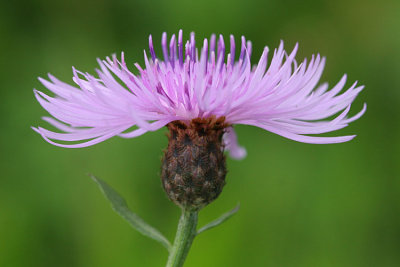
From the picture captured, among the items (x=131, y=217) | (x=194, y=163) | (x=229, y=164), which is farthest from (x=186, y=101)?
(x=229, y=164)

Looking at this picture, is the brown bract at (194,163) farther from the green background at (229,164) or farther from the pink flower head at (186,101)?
the green background at (229,164)

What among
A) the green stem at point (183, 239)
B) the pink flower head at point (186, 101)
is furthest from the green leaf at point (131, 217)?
the pink flower head at point (186, 101)

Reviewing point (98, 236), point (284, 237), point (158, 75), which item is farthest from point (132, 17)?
point (158, 75)

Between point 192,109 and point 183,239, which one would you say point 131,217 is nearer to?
point 183,239

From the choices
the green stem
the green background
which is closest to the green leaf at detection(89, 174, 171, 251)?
the green stem

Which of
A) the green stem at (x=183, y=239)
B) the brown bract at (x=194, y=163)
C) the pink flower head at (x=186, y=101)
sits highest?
the pink flower head at (x=186, y=101)

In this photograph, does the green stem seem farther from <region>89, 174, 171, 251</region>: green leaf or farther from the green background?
the green background
